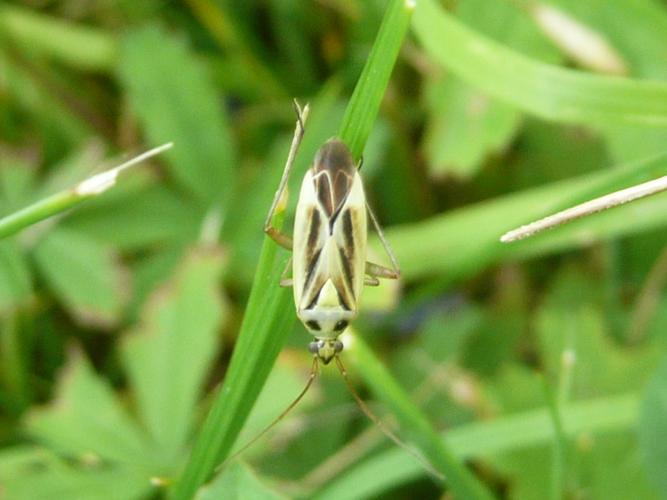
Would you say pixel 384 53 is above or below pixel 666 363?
above

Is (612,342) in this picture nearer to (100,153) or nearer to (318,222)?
(318,222)

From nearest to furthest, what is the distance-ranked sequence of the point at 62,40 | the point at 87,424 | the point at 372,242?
the point at 87,424
the point at 372,242
the point at 62,40

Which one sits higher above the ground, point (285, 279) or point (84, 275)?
point (84, 275)

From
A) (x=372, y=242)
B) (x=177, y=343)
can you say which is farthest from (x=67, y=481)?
(x=372, y=242)

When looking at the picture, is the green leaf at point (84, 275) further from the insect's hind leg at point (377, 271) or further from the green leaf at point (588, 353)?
the green leaf at point (588, 353)

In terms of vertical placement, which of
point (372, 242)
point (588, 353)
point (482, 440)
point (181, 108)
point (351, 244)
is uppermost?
point (181, 108)

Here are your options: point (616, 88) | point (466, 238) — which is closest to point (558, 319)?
point (466, 238)

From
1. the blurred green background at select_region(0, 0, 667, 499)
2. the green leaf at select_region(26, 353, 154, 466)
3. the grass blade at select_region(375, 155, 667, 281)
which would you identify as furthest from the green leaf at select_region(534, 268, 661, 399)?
the green leaf at select_region(26, 353, 154, 466)

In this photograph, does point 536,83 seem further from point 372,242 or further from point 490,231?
point 372,242
